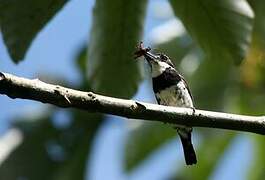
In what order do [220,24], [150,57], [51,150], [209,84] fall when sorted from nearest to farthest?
1. [220,24]
2. [150,57]
3. [209,84]
4. [51,150]

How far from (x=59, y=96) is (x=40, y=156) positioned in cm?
422

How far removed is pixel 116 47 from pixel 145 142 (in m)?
2.41

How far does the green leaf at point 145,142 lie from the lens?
577 centimetres

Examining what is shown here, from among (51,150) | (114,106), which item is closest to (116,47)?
(114,106)

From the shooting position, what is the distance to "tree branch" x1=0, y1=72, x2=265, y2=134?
94.1 inches

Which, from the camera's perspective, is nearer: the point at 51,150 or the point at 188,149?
the point at 188,149

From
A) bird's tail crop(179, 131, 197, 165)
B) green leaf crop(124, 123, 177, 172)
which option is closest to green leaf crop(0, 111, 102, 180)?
green leaf crop(124, 123, 177, 172)

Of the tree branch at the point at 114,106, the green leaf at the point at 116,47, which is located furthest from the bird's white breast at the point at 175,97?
the tree branch at the point at 114,106

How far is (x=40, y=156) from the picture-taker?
21.7 feet

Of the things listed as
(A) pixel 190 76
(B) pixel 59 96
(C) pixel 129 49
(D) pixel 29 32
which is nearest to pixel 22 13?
(D) pixel 29 32

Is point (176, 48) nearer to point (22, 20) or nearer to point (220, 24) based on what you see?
point (220, 24)

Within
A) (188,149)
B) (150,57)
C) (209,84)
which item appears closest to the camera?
(150,57)

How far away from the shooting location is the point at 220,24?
10.9 feet

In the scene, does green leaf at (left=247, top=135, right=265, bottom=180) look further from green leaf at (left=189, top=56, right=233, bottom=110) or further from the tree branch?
the tree branch
